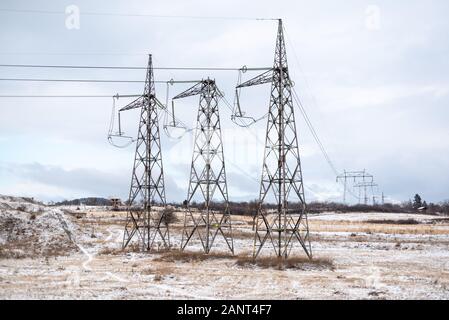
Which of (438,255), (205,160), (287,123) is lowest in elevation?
(438,255)

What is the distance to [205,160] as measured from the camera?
33.7 m

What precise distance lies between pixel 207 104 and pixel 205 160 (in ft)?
13.7

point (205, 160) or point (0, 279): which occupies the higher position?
point (205, 160)

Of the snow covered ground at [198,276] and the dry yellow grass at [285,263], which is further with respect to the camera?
the dry yellow grass at [285,263]

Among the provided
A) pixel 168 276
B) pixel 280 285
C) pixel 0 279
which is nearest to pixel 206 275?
pixel 168 276

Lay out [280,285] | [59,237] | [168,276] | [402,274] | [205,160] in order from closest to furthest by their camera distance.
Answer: [280,285]
[168,276]
[402,274]
[205,160]
[59,237]

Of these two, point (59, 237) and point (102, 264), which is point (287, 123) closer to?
point (102, 264)

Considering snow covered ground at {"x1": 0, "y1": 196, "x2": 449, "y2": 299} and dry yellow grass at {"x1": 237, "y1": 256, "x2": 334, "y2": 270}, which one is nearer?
snow covered ground at {"x1": 0, "y1": 196, "x2": 449, "y2": 299}

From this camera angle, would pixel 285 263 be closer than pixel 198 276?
No
